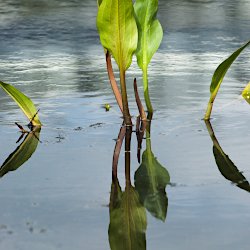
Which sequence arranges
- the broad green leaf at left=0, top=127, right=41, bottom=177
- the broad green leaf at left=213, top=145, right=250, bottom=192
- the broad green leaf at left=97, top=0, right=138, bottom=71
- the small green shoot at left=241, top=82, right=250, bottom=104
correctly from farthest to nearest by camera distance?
the small green shoot at left=241, top=82, right=250, bottom=104 → the broad green leaf at left=97, top=0, right=138, bottom=71 → the broad green leaf at left=0, top=127, right=41, bottom=177 → the broad green leaf at left=213, top=145, right=250, bottom=192

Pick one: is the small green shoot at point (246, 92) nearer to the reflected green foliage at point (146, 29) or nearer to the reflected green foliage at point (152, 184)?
the reflected green foliage at point (146, 29)

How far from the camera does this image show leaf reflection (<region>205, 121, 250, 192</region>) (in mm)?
3510

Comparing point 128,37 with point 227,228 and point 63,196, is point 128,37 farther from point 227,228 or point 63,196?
point 227,228

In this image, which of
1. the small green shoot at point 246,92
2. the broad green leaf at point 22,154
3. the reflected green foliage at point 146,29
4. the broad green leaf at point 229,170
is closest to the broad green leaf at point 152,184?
the broad green leaf at point 229,170

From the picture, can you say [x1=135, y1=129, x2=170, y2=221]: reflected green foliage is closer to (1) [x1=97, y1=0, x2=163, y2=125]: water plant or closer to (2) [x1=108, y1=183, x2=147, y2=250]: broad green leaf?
(2) [x1=108, y1=183, x2=147, y2=250]: broad green leaf

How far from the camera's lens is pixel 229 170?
147 inches

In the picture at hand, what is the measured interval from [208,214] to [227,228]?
17 centimetres

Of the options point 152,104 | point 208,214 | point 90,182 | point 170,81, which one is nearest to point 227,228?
point 208,214

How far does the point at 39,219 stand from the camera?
3.04 meters

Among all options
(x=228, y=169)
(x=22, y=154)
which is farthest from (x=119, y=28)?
(x=228, y=169)

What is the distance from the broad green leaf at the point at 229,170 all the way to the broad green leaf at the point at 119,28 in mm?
792

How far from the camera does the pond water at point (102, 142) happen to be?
2904 mm

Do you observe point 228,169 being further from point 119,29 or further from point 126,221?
point 119,29

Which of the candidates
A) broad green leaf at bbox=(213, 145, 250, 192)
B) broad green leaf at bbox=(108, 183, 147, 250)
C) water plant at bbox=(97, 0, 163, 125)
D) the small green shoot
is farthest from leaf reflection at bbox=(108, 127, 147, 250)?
the small green shoot
